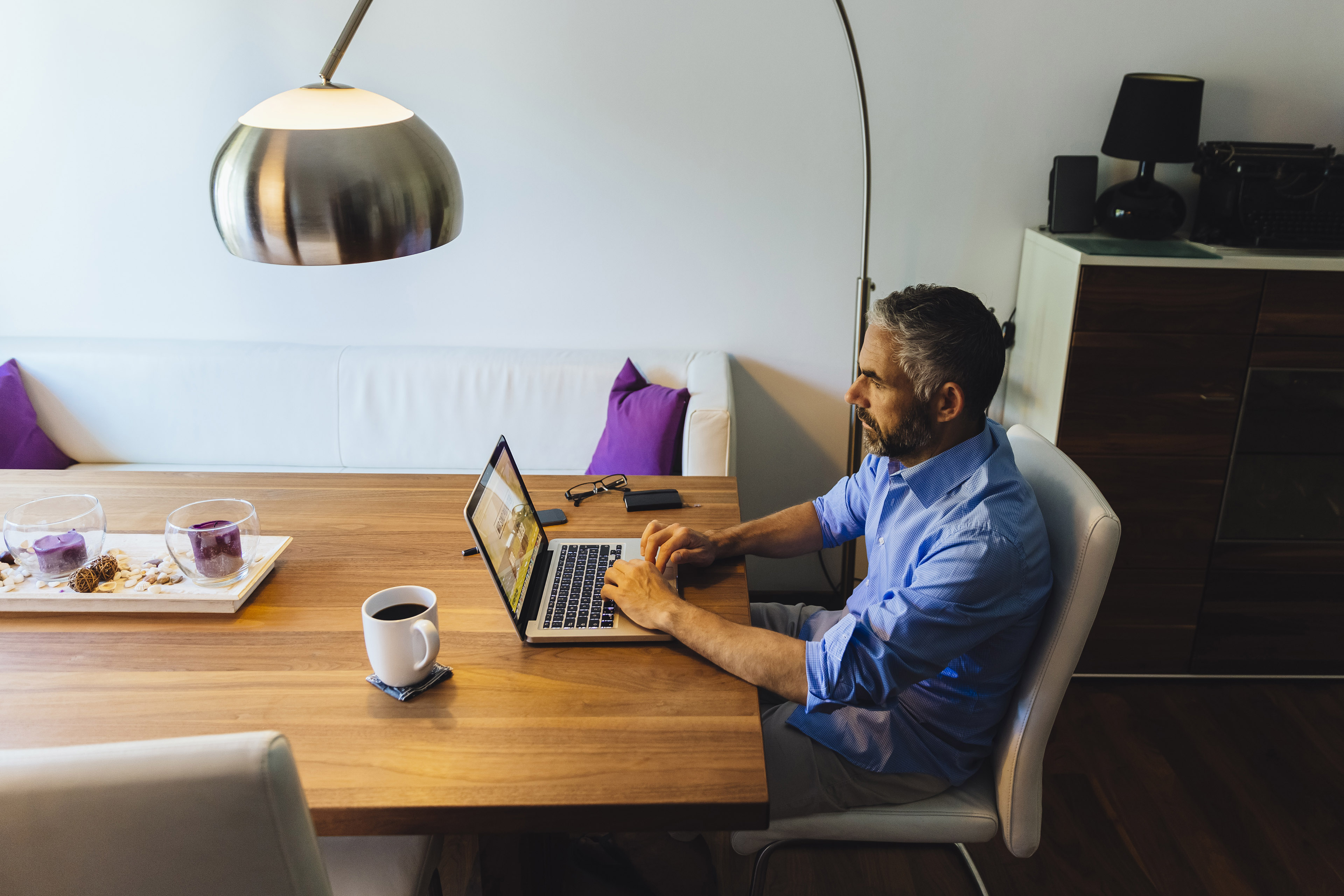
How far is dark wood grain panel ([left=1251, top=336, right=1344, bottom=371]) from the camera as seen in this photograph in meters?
2.27

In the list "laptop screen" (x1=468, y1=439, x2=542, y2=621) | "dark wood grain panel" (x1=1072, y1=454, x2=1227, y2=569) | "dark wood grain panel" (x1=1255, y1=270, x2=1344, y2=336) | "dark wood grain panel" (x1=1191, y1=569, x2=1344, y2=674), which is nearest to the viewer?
"laptop screen" (x1=468, y1=439, x2=542, y2=621)

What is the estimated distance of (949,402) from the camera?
4.68ft

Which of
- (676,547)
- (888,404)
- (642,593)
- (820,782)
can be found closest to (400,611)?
(642,593)

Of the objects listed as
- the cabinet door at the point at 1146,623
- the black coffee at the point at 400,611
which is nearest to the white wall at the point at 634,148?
the cabinet door at the point at 1146,623

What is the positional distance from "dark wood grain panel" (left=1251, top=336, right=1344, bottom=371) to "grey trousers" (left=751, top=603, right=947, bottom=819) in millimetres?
1546

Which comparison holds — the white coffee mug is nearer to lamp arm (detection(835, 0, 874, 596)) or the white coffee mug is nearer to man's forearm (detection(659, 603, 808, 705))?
man's forearm (detection(659, 603, 808, 705))

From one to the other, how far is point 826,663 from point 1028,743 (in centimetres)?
35

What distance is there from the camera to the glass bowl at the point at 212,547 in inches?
54.5

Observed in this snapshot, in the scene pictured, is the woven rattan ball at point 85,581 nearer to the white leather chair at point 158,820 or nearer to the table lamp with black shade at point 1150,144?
the white leather chair at point 158,820

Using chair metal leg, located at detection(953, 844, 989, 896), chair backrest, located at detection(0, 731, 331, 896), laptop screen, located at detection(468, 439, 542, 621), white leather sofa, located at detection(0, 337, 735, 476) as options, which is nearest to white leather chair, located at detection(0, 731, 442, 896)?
chair backrest, located at detection(0, 731, 331, 896)

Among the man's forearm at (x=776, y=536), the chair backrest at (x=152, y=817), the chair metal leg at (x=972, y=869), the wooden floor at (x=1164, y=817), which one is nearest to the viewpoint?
the chair backrest at (x=152, y=817)

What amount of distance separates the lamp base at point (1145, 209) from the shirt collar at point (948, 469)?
4.32ft

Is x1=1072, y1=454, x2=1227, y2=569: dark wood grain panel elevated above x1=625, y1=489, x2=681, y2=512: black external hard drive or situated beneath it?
situated beneath

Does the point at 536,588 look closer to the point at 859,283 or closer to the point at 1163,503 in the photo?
the point at 859,283
